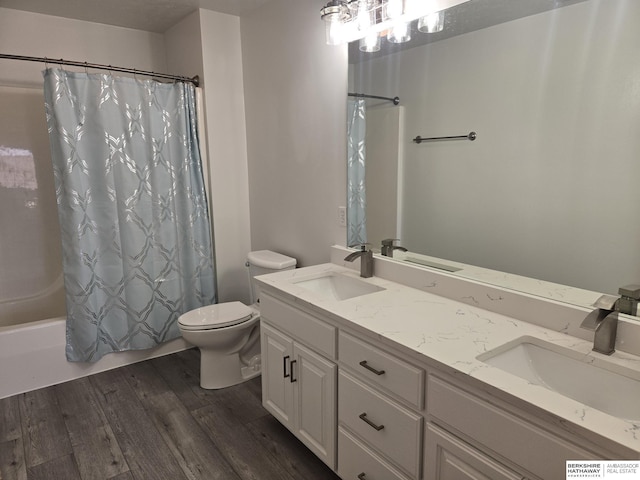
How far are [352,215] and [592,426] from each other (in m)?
1.62

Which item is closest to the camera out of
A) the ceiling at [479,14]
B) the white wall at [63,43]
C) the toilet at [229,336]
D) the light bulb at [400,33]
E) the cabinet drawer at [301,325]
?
the ceiling at [479,14]

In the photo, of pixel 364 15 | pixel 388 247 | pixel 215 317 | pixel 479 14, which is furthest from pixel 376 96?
pixel 215 317

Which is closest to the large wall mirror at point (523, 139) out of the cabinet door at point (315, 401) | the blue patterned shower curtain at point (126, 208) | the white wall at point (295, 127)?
the white wall at point (295, 127)

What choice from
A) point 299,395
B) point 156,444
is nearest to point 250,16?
point 299,395

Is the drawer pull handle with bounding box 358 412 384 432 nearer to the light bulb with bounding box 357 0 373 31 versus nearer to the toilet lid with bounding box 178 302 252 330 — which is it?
the toilet lid with bounding box 178 302 252 330

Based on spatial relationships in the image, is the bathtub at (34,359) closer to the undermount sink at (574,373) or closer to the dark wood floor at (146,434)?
the dark wood floor at (146,434)

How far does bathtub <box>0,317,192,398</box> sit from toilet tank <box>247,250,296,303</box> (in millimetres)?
1203

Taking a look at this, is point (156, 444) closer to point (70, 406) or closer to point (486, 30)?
point (70, 406)

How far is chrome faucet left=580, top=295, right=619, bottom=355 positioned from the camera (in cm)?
127

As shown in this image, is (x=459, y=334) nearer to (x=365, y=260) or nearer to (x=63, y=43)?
(x=365, y=260)

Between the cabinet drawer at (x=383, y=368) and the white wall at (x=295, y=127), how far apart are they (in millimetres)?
955

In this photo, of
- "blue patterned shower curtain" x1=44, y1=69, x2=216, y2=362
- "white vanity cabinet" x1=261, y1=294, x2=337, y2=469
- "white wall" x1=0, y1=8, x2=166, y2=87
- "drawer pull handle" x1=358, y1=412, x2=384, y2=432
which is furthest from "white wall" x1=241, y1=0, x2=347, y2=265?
"drawer pull handle" x1=358, y1=412, x2=384, y2=432

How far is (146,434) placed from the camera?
87.5 inches

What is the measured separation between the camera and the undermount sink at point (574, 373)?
46.3 inches
